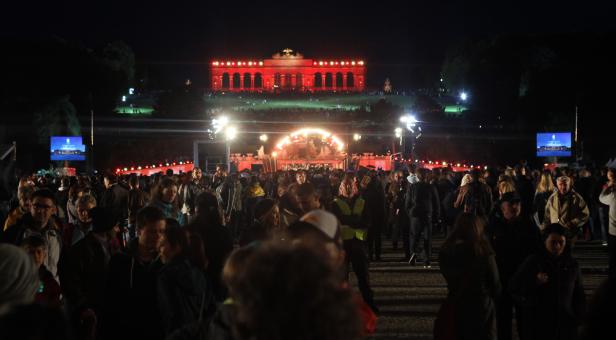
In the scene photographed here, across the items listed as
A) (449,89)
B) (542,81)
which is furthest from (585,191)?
(449,89)

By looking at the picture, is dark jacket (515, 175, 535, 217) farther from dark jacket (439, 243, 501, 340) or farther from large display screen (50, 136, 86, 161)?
large display screen (50, 136, 86, 161)

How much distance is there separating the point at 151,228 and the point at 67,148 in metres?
28.2

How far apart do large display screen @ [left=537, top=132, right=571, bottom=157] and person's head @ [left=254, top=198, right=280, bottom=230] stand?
2286cm

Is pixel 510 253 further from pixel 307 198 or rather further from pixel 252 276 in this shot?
pixel 252 276

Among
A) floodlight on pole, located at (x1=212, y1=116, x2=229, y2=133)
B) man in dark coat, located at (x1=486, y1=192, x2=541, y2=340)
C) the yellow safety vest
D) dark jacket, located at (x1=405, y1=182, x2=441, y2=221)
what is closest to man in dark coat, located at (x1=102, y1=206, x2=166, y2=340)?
man in dark coat, located at (x1=486, y1=192, x2=541, y2=340)

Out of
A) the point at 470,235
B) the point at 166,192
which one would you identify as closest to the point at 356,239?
the point at 166,192

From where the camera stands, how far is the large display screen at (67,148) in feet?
102

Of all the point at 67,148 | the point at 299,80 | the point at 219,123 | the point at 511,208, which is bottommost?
the point at 511,208

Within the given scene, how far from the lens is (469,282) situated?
5.05 m

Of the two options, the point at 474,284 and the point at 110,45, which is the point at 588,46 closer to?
the point at 110,45

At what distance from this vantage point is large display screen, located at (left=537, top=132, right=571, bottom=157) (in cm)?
2683

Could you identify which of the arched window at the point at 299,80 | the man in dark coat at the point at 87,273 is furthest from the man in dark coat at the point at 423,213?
the arched window at the point at 299,80

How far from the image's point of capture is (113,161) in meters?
44.0

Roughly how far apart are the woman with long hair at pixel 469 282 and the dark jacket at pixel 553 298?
26 cm
